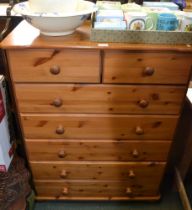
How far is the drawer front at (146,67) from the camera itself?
0.92 meters

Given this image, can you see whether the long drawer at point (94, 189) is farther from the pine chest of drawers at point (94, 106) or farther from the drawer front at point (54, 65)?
the drawer front at point (54, 65)

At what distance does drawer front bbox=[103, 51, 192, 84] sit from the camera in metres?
0.92

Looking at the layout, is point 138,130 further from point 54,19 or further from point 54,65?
point 54,19

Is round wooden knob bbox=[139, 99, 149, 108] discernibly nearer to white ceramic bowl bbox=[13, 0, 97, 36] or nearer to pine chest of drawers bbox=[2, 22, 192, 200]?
pine chest of drawers bbox=[2, 22, 192, 200]

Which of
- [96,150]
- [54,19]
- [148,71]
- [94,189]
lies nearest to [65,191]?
[94,189]

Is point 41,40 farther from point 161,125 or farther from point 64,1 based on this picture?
point 161,125

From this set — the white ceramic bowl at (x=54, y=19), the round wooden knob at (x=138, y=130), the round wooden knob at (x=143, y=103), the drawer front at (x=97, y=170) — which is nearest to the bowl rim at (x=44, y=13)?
the white ceramic bowl at (x=54, y=19)

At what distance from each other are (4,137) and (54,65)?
0.46 meters

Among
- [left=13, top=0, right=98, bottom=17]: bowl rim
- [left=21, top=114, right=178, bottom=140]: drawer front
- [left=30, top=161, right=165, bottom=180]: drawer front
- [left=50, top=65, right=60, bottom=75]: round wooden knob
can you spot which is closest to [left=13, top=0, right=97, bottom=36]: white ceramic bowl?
[left=13, top=0, right=98, bottom=17]: bowl rim

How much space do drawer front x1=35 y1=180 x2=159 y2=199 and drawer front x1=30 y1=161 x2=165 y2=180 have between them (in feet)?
0.15

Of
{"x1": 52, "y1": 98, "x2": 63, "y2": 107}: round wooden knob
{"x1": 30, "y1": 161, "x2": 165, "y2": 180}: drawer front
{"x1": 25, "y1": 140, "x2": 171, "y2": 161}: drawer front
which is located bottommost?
{"x1": 30, "y1": 161, "x2": 165, "y2": 180}: drawer front

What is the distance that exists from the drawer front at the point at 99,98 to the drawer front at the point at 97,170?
37cm

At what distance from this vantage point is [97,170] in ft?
4.27

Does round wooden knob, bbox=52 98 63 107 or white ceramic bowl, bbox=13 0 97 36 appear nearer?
white ceramic bowl, bbox=13 0 97 36
